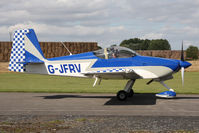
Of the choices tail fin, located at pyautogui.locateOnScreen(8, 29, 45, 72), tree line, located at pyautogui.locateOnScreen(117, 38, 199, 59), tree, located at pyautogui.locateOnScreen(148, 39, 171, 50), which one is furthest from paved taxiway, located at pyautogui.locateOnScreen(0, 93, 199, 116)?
tree, located at pyautogui.locateOnScreen(148, 39, 171, 50)

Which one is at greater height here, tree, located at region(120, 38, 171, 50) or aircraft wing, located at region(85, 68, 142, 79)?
tree, located at region(120, 38, 171, 50)

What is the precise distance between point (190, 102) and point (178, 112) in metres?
2.65

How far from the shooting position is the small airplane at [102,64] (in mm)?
12711

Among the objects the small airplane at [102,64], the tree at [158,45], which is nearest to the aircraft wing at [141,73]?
the small airplane at [102,64]

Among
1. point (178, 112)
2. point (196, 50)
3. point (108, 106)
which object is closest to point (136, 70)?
point (108, 106)

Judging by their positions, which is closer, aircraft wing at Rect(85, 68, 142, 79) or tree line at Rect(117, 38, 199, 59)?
aircraft wing at Rect(85, 68, 142, 79)

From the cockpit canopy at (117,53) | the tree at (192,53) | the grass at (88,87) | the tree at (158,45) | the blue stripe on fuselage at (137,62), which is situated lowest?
the grass at (88,87)

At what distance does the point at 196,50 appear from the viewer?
3711 inches

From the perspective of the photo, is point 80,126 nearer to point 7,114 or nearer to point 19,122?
point 19,122

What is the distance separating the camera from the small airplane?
41.7 feet

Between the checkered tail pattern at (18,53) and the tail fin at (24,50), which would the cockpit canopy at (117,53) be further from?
the checkered tail pattern at (18,53)

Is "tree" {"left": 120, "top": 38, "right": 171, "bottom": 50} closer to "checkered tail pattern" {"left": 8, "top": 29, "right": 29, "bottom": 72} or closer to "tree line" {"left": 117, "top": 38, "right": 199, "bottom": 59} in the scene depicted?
"tree line" {"left": 117, "top": 38, "right": 199, "bottom": 59}

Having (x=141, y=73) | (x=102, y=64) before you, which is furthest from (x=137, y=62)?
(x=102, y=64)

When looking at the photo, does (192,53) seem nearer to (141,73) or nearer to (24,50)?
(141,73)
